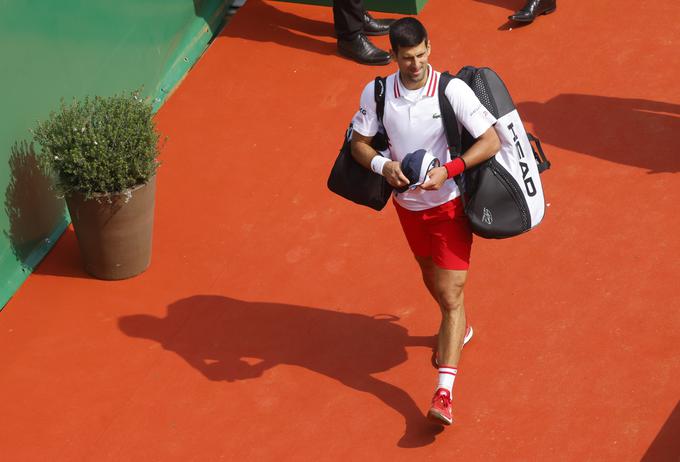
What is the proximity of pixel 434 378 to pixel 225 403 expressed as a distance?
128 centimetres

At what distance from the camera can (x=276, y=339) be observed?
8.36 m

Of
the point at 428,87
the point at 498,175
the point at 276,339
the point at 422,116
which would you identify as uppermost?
the point at 428,87

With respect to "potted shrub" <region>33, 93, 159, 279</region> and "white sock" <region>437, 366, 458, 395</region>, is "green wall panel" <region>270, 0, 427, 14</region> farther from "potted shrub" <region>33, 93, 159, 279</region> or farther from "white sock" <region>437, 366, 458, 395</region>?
"white sock" <region>437, 366, 458, 395</region>

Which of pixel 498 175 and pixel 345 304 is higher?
pixel 498 175

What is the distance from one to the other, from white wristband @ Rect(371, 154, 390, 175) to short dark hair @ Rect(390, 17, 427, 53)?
Result: 0.61 meters

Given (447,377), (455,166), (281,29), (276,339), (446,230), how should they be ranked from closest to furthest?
(455,166) < (446,230) < (447,377) < (276,339) < (281,29)

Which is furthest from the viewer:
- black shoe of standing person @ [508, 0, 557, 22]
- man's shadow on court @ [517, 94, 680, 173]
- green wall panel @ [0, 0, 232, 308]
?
black shoe of standing person @ [508, 0, 557, 22]

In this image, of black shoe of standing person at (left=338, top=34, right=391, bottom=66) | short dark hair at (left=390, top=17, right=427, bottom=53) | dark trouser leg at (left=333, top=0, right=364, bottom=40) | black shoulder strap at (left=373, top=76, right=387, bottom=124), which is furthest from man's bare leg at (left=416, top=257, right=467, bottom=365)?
dark trouser leg at (left=333, top=0, right=364, bottom=40)

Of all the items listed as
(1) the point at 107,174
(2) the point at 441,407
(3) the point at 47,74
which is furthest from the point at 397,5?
(2) the point at 441,407

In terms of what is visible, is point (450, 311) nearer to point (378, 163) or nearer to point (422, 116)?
point (378, 163)

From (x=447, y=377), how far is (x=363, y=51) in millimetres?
4431

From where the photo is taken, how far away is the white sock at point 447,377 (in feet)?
24.0

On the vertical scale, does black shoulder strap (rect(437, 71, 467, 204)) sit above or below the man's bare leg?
above

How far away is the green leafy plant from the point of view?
334 inches
